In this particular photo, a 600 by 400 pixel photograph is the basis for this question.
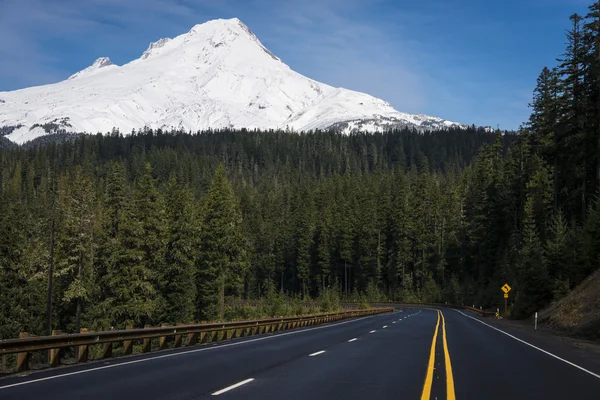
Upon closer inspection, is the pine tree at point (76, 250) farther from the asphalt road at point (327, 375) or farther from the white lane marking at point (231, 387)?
the white lane marking at point (231, 387)

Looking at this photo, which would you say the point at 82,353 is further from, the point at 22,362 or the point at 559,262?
the point at 559,262

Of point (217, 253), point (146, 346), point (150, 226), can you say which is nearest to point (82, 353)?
point (146, 346)

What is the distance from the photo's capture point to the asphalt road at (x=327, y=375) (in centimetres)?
1151

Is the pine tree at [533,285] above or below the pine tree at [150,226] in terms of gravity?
below

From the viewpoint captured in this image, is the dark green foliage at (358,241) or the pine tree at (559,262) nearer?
the pine tree at (559,262)

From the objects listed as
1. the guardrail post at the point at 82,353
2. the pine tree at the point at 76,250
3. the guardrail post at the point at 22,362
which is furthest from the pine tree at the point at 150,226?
the guardrail post at the point at 22,362

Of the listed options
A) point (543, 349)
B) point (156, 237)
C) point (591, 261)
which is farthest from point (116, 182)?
point (543, 349)

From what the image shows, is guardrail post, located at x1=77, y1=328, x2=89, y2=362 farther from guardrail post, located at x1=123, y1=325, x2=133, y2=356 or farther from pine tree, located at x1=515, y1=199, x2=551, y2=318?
pine tree, located at x1=515, y1=199, x2=551, y2=318

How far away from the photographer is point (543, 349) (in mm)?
22734

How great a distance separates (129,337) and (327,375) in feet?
28.5

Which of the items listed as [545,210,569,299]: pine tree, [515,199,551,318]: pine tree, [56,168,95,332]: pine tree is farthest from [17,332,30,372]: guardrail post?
[56,168,95,332]: pine tree

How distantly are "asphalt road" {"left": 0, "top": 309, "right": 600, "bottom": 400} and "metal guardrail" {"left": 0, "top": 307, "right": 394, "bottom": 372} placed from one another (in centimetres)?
94

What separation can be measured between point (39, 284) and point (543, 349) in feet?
155

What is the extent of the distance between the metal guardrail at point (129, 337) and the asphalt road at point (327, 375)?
938mm
